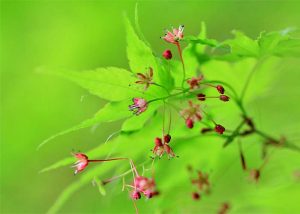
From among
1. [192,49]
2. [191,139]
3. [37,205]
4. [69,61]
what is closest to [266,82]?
[191,139]

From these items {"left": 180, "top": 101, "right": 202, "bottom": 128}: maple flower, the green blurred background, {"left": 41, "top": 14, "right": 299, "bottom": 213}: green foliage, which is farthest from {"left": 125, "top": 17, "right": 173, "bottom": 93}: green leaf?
the green blurred background

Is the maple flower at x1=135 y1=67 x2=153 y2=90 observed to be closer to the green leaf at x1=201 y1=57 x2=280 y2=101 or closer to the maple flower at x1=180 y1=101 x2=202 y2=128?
the maple flower at x1=180 y1=101 x2=202 y2=128

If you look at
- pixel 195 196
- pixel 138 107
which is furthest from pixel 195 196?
pixel 138 107

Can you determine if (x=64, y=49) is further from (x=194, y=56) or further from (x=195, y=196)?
(x=194, y=56)

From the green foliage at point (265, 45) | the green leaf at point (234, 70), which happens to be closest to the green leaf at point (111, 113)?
the green foliage at point (265, 45)

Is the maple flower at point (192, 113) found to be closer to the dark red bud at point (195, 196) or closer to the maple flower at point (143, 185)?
the maple flower at point (143, 185)

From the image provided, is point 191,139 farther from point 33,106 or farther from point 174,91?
point 33,106
